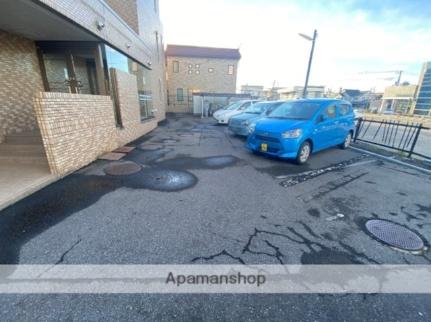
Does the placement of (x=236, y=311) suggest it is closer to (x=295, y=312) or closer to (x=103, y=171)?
(x=295, y=312)

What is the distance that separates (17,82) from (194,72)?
854 inches

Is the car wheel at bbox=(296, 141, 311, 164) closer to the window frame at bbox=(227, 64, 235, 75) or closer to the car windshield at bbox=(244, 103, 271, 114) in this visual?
the car windshield at bbox=(244, 103, 271, 114)

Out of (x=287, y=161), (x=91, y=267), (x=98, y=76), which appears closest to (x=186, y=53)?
(x=98, y=76)

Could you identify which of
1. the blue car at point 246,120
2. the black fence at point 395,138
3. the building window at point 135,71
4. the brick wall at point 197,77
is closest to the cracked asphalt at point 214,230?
the black fence at point 395,138

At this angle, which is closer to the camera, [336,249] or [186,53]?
Answer: [336,249]

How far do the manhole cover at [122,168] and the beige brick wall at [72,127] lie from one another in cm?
72

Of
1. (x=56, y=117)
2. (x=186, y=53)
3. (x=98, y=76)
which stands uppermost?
(x=186, y=53)

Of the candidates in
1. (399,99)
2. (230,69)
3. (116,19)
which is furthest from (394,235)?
(399,99)

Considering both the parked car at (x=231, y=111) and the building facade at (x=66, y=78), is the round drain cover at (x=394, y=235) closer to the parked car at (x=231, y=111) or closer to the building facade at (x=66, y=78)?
the building facade at (x=66, y=78)

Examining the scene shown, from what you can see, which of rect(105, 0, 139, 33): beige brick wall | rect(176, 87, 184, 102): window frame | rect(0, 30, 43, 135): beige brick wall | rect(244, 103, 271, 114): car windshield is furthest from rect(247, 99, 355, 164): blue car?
rect(176, 87, 184, 102): window frame

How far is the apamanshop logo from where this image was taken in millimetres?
1983

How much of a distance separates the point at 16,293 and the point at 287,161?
594cm

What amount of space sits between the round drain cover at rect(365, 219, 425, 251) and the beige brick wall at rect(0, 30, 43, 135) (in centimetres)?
888

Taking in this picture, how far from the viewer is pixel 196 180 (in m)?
4.54
